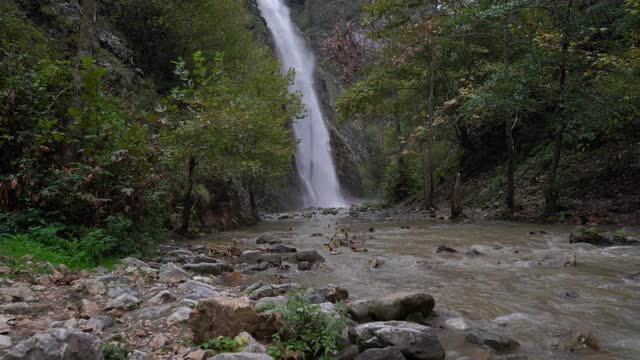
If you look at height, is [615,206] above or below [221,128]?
below

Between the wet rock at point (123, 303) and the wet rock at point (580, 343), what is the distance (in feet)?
12.0

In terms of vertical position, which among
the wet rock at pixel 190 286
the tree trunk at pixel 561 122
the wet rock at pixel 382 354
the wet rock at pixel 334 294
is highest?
the tree trunk at pixel 561 122

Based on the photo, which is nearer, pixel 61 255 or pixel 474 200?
pixel 61 255

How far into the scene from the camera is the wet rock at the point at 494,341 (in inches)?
142

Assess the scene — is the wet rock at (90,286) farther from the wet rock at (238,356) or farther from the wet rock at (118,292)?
the wet rock at (238,356)

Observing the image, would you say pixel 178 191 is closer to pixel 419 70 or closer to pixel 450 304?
pixel 450 304

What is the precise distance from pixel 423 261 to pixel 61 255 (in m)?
5.44

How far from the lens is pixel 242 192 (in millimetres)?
18719

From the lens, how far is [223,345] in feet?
10.2

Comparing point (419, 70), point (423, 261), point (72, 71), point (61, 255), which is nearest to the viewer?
point (61, 255)

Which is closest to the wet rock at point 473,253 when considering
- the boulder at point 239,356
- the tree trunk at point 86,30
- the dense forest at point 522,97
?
the dense forest at point 522,97

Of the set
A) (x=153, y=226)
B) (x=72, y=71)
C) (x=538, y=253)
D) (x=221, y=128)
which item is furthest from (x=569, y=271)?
(x=72, y=71)

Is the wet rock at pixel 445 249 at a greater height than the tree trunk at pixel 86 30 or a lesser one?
lesser

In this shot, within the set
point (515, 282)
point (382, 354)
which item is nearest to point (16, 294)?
point (382, 354)
